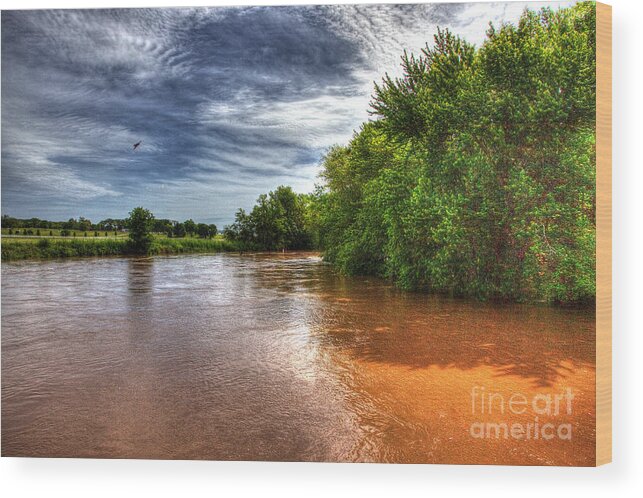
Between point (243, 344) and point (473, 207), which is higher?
point (473, 207)

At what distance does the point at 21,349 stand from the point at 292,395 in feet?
7.75

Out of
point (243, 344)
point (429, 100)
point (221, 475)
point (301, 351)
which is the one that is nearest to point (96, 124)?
point (243, 344)

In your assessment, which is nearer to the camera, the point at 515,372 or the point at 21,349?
the point at 515,372

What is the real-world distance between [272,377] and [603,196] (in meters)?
2.82

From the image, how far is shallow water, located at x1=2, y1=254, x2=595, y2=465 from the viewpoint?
2492mm

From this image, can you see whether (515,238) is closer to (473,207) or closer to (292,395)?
(473,207)

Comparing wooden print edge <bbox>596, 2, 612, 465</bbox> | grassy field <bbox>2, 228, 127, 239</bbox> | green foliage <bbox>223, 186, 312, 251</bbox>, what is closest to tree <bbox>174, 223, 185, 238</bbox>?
green foliage <bbox>223, 186, 312, 251</bbox>

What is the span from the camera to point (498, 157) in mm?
3740

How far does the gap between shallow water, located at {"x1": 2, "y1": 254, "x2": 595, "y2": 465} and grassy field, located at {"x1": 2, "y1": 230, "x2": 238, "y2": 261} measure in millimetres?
118

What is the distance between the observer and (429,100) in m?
4.63

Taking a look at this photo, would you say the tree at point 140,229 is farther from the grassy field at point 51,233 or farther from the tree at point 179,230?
the tree at point 179,230

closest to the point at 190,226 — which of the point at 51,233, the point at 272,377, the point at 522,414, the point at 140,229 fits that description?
the point at 140,229

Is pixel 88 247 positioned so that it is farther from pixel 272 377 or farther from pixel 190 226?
pixel 272 377

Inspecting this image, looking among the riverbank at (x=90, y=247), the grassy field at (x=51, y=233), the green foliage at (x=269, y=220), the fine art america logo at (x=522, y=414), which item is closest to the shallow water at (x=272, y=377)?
the fine art america logo at (x=522, y=414)
